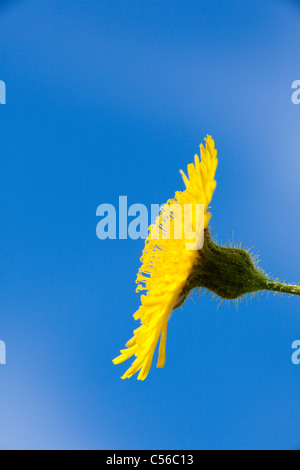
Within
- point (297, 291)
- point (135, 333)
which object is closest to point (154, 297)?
point (135, 333)

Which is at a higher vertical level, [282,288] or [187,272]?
[187,272]

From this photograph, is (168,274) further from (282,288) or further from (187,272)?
(282,288)

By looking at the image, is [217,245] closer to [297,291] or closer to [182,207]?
[182,207]

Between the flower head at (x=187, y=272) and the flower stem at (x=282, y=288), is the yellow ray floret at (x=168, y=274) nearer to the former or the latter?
the flower head at (x=187, y=272)

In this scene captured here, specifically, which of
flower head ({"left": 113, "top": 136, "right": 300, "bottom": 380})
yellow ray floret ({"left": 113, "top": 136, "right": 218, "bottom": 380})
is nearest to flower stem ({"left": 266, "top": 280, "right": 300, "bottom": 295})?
flower head ({"left": 113, "top": 136, "right": 300, "bottom": 380})

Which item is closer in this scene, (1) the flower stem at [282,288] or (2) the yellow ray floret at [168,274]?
(1) the flower stem at [282,288]

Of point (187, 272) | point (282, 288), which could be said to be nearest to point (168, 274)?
point (187, 272)

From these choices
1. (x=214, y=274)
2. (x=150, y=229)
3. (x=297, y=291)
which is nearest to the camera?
(x=297, y=291)

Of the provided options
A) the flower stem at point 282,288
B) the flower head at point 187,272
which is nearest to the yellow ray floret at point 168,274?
the flower head at point 187,272
